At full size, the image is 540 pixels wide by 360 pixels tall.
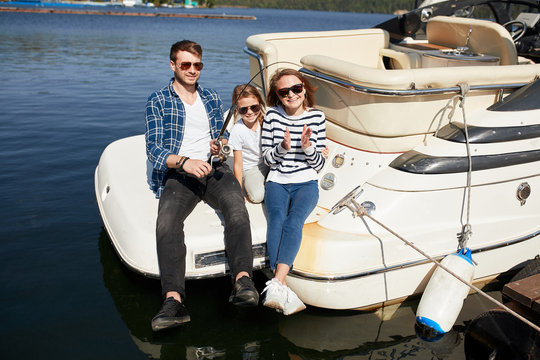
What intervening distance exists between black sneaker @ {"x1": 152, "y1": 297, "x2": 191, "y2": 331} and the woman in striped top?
629 mm

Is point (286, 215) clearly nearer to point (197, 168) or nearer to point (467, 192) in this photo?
point (197, 168)

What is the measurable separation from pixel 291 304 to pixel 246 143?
4.09 ft

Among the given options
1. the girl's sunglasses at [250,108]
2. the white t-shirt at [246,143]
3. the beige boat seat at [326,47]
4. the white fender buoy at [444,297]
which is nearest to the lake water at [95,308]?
the white fender buoy at [444,297]

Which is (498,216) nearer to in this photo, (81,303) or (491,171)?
(491,171)

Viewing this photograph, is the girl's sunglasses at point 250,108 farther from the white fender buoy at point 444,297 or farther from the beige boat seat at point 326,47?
the white fender buoy at point 444,297

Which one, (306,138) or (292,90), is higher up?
(292,90)

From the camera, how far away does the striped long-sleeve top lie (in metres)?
3.16

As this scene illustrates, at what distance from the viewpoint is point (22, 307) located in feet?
10.9

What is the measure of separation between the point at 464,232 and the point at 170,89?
2.25 m

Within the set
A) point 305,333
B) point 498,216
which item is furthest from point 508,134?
point 305,333

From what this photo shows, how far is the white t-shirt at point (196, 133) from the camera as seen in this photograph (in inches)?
128

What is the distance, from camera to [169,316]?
2.62m

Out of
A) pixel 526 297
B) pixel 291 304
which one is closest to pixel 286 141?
pixel 291 304

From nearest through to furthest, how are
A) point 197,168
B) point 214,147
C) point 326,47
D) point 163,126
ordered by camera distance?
point 197,168 → point 214,147 → point 163,126 → point 326,47
